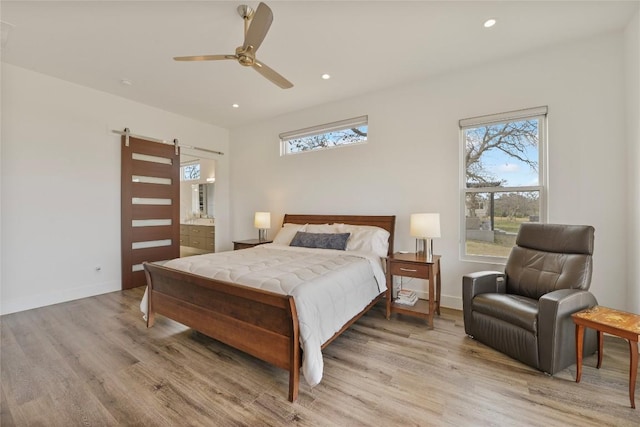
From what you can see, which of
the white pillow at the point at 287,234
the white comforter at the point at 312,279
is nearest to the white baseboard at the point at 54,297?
the white comforter at the point at 312,279

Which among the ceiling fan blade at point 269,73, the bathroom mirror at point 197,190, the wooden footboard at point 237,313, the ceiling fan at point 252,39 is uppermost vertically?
the ceiling fan at point 252,39

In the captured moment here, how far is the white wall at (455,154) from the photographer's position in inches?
102

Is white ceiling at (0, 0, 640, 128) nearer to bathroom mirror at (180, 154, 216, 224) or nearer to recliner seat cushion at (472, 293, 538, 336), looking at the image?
recliner seat cushion at (472, 293, 538, 336)

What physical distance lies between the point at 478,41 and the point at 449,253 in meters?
2.35

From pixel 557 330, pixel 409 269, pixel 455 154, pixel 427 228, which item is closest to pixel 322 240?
pixel 409 269

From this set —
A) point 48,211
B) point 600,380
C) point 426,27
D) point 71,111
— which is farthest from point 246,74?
point 600,380

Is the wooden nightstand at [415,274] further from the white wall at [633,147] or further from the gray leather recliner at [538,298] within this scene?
the white wall at [633,147]

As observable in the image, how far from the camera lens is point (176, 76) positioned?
340 cm

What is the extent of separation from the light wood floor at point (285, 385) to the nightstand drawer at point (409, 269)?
0.57 meters

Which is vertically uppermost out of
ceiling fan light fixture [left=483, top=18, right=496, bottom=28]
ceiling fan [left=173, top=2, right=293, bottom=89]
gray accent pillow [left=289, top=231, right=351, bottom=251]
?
ceiling fan light fixture [left=483, top=18, right=496, bottom=28]

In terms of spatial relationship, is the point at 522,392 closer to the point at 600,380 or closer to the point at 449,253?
the point at 600,380

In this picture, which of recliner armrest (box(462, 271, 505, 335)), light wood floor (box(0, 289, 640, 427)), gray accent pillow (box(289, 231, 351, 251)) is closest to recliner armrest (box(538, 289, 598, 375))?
light wood floor (box(0, 289, 640, 427))

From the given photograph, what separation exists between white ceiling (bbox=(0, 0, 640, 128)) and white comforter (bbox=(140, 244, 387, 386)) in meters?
2.24

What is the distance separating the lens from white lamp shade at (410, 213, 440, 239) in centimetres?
290
